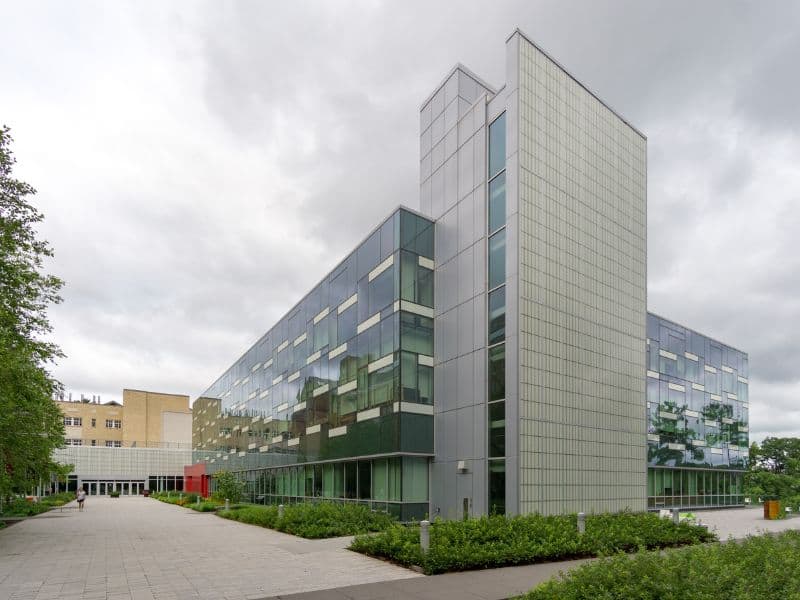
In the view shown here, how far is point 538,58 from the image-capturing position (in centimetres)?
2430

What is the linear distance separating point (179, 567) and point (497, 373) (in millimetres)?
12496

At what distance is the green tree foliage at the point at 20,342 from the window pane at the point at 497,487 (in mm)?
15786

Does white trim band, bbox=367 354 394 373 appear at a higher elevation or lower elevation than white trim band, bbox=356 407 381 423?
higher

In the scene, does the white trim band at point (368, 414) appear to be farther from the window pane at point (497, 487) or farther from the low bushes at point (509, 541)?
the low bushes at point (509, 541)

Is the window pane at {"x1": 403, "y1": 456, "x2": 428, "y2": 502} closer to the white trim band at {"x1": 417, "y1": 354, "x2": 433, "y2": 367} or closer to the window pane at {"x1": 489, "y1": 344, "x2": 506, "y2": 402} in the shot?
the white trim band at {"x1": 417, "y1": 354, "x2": 433, "y2": 367}

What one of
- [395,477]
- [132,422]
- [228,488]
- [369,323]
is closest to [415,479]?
[395,477]

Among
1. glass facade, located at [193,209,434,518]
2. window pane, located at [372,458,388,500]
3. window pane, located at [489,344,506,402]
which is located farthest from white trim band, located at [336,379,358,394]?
window pane, located at [489,344,506,402]

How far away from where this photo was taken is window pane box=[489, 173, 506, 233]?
23.8m

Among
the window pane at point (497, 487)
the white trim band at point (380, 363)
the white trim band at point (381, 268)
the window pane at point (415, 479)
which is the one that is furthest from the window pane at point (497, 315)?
the window pane at point (415, 479)

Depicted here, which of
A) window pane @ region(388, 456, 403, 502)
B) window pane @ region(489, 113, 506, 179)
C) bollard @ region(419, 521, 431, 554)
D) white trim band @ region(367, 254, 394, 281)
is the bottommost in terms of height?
window pane @ region(388, 456, 403, 502)

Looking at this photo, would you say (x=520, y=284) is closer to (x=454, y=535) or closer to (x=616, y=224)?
(x=616, y=224)

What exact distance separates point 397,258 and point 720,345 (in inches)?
1170

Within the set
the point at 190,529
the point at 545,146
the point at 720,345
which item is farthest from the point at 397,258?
the point at 720,345

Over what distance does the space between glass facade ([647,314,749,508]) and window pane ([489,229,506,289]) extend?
17.7m
